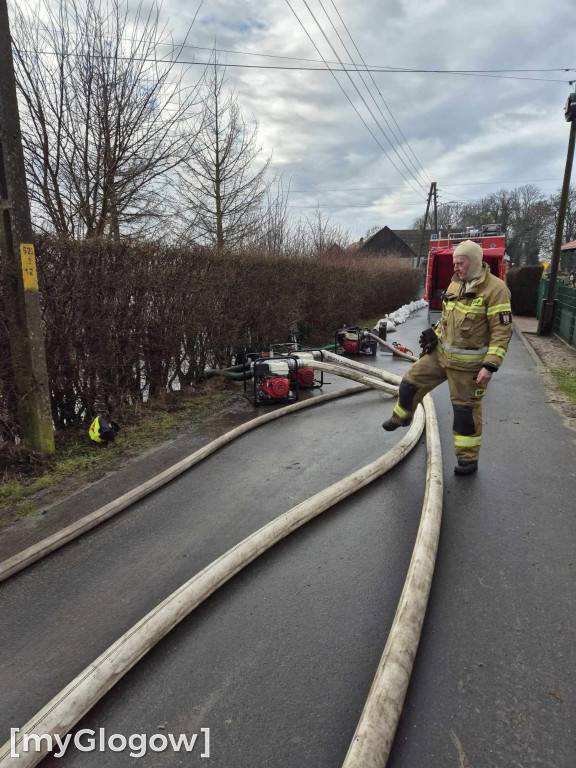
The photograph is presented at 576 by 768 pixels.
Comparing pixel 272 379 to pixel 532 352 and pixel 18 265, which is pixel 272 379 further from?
pixel 532 352

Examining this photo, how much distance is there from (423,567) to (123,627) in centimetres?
165

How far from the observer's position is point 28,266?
410 centimetres

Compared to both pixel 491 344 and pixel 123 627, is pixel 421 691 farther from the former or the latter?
pixel 491 344

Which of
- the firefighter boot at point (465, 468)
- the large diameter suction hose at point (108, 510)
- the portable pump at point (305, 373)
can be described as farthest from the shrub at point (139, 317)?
the firefighter boot at point (465, 468)

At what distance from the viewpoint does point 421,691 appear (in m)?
2.00

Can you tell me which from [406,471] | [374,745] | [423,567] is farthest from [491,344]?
[374,745]

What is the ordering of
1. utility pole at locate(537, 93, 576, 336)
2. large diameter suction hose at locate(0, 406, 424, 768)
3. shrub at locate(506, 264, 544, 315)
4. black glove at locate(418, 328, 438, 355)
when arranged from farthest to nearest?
shrub at locate(506, 264, 544, 315), utility pole at locate(537, 93, 576, 336), black glove at locate(418, 328, 438, 355), large diameter suction hose at locate(0, 406, 424, 768)

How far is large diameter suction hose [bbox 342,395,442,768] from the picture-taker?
1.61 metres

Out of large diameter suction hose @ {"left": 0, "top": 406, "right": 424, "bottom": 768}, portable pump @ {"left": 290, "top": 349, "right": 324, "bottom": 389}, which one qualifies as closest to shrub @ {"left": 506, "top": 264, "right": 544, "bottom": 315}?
portable pump @ {"left": 290, "top": 349, "right": 324, "bottom": 389}

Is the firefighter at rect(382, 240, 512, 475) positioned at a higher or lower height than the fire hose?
higher

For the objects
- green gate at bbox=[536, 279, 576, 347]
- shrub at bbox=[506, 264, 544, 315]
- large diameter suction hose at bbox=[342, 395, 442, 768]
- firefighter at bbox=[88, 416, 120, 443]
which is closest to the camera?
large diameter suction hose at bbox=[342, 395, 442, 768]

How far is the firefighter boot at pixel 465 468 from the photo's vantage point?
4.20 meters

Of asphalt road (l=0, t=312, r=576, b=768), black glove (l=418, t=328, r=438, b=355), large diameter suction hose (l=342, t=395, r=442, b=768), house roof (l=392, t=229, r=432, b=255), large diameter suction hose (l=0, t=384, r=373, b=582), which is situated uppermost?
house roof (l=392, t=229, r=432, b=255)

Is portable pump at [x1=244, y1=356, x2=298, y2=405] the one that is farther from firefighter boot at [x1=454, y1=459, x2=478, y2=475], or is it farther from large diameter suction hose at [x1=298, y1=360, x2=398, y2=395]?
firefighter boot at [x1=454, y1=459, x2=478, y2=475]
